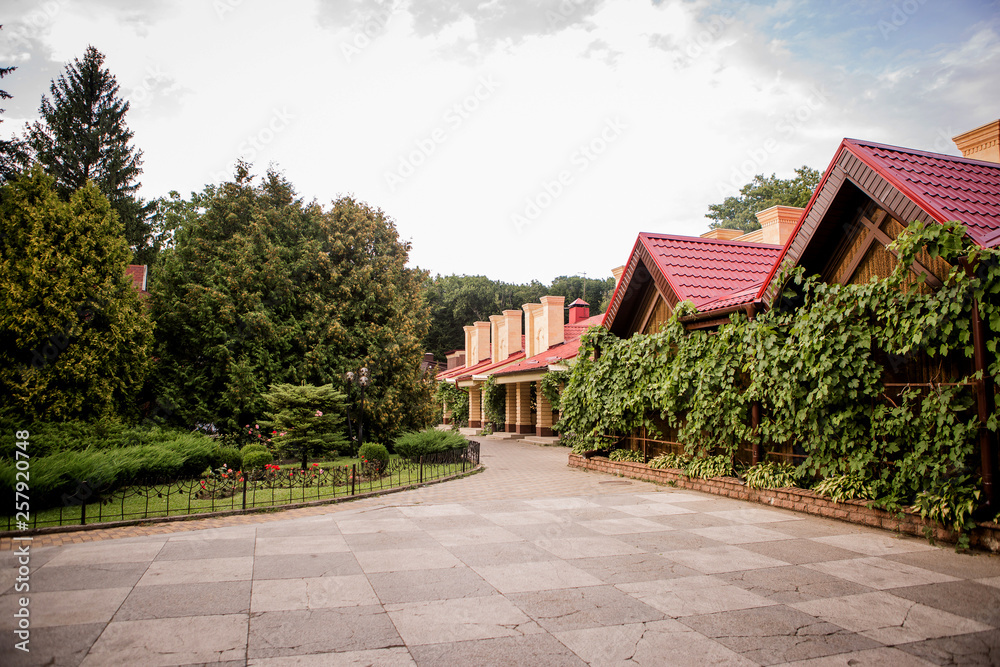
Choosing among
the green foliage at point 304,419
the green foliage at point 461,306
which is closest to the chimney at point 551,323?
the green foliage at point 304,419

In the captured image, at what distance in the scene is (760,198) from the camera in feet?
166

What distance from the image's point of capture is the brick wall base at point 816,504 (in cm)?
648

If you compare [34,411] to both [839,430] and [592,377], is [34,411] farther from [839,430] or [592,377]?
[839,430]

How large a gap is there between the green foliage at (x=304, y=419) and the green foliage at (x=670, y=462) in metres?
8.87

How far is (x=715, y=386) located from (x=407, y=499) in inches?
241

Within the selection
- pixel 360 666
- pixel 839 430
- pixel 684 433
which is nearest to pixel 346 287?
pixel 684 433

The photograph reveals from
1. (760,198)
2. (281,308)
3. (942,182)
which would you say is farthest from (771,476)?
(760,198)

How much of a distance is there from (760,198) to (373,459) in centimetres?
4635

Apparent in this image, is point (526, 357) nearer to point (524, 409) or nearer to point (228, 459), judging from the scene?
point (524, 409)

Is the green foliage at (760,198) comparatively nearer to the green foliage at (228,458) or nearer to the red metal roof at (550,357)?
the red metal roof at (550,357)

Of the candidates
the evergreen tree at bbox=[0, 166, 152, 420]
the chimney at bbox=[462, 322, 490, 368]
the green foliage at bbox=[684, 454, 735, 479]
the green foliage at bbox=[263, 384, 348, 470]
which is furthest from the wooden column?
the chimney at bbox=[462, 322, 490, 368]

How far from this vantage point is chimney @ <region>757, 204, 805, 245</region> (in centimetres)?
1806

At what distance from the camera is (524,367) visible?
25531 millimetres

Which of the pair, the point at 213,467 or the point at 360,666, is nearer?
the point at 360,666
